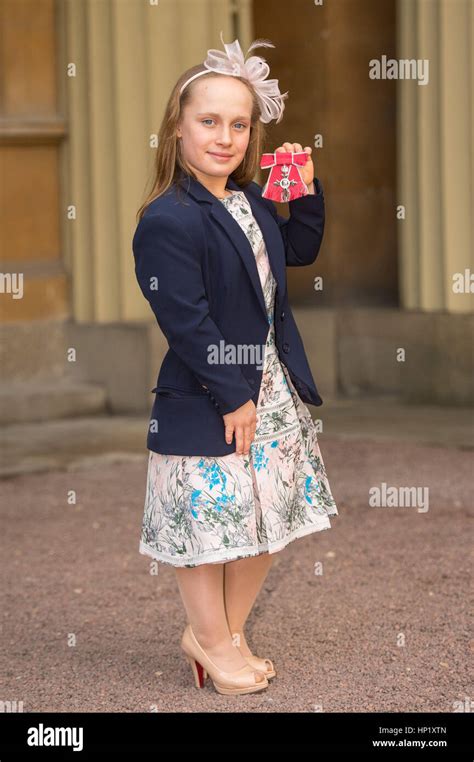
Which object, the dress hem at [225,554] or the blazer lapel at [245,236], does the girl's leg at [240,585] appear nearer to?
the dress hem at [225,554]

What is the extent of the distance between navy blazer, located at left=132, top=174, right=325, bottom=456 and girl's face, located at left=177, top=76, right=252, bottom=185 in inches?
3.0

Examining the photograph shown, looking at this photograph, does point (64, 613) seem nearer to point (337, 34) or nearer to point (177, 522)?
point (177, 522)

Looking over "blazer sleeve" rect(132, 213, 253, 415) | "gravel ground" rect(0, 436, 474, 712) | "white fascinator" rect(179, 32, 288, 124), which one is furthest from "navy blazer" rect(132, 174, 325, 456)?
"gravel ground" rect(0, 436, 474, 712)

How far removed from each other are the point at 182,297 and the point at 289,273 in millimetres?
6519

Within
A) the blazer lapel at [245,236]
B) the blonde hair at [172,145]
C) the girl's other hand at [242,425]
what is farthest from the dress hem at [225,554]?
the blonde hair at [172,145]

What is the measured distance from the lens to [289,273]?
10.1 m

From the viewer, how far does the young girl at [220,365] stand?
11.9ft

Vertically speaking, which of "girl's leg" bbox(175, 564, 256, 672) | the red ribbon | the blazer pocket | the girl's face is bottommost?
"girl's leg" bbox(175, 564, 256, 672)

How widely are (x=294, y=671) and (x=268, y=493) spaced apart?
679mm

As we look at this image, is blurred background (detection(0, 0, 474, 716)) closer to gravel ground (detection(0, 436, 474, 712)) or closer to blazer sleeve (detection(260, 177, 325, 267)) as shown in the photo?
gravel ground (detection(0, 436, 474, 712))

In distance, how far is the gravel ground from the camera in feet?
13.1

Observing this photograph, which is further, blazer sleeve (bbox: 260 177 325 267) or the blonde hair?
blazer sleeve (bbox: 260 177 325 267)

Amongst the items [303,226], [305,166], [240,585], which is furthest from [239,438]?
[305,166]

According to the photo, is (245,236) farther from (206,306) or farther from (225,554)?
(225,554)
